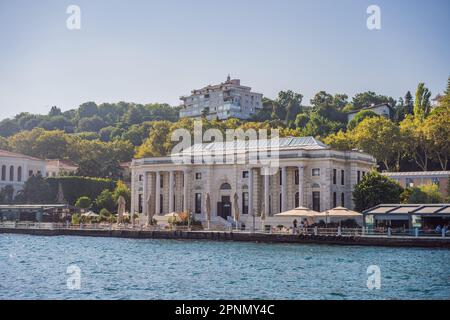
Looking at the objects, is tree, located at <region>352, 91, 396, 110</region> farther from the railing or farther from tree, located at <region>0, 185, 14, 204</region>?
the railing

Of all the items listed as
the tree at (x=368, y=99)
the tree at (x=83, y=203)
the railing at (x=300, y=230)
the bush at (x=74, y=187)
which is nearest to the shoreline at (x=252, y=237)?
the railing at (x=300, y=230)

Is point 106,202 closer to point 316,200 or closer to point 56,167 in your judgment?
point 56,167

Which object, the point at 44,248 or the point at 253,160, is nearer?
the point at 44,248

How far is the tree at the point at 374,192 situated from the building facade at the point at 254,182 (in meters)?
3.44

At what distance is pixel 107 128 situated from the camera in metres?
183

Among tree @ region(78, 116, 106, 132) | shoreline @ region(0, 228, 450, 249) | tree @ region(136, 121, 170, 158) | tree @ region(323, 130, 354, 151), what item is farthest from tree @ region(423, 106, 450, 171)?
tree @ region(78, 116, 106, 132)

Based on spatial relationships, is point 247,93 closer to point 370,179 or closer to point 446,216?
point 370,179

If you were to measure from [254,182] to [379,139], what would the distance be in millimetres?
23153

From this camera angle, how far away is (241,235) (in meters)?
60.4

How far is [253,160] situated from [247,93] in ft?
322

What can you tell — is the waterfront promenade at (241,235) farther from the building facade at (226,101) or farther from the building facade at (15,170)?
the building facade at (226,101)

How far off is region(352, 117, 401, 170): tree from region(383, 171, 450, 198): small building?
24.6 feet
